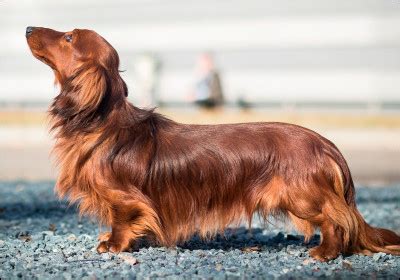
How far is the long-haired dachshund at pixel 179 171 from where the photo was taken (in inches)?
209

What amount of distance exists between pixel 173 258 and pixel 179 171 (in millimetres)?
621

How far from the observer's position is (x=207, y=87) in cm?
1952

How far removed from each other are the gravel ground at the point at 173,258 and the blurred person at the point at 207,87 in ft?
40.9

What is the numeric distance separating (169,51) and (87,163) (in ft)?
72.5

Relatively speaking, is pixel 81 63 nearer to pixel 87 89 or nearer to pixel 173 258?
pixel 87 89

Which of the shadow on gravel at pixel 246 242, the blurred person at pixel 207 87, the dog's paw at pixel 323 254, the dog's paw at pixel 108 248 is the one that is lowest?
the shadow on gravel at pixel 246 242

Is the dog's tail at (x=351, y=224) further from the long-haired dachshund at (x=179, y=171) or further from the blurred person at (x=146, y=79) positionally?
the blurred person at (x=146, y=79)

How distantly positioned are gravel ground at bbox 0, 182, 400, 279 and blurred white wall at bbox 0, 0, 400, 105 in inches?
745

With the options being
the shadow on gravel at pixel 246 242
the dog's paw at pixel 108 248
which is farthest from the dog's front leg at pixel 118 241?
the shadow on gravel at pixel 246 242

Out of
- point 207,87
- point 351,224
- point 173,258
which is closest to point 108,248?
point 173,258

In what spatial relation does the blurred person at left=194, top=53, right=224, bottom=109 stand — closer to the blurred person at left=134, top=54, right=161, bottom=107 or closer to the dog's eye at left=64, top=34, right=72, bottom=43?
the blurred person at left=134, top=54, right=161, bottom=107

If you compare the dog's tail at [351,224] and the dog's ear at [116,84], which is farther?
the dog's ear at [116,84]

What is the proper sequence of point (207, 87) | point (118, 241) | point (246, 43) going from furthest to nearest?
point (246, 43) → point (207, 87) → point (118, 241)

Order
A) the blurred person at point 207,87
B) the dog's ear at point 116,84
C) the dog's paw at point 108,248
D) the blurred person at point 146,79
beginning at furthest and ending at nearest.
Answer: the blurred person at point 146,79
the blurred person at point 207,87
the dog's ear at point 116,84
the dog's paw at point 108,248
